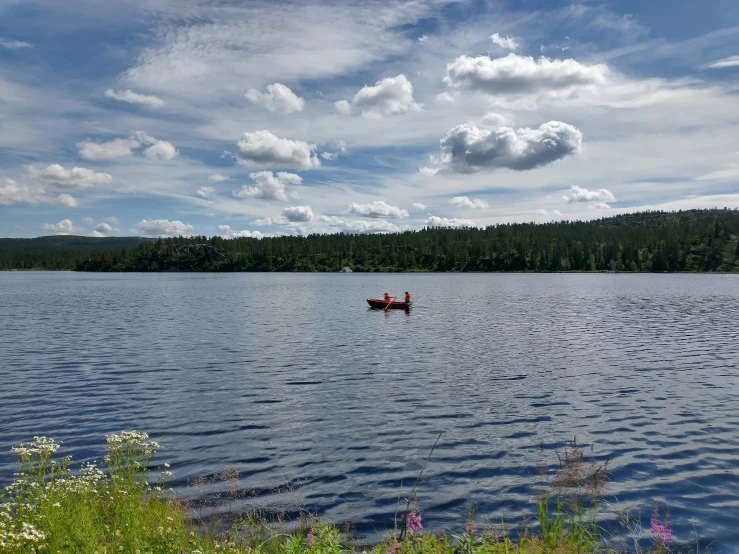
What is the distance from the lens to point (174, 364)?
31.2 metres

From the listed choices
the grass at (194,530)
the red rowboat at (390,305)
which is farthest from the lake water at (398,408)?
the red rowboat at (390,305)

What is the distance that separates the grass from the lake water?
3.95 feet

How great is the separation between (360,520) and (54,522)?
6323 mm

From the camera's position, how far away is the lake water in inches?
539

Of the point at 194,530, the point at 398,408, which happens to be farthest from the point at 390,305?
the point at 194,530

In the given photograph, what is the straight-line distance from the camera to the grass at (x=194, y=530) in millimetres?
7957

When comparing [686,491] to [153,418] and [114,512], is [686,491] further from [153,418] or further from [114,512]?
[153,418]

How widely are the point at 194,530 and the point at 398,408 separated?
1186 cm

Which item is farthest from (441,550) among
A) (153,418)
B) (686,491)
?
(153,418)

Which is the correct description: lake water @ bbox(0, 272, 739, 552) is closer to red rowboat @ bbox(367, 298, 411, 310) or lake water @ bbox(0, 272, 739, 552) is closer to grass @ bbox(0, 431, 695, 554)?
grass @ bbox(0, 431, 695, 554)

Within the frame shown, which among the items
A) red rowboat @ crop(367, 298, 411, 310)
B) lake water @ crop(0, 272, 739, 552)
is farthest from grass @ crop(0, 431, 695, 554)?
red rowboat @ crop(367, 298, 411, 310)

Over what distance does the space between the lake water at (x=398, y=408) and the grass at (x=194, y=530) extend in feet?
3.95

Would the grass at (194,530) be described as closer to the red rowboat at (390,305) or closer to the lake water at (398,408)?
the lake water at (398,408)

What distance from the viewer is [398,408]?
70.2ft
